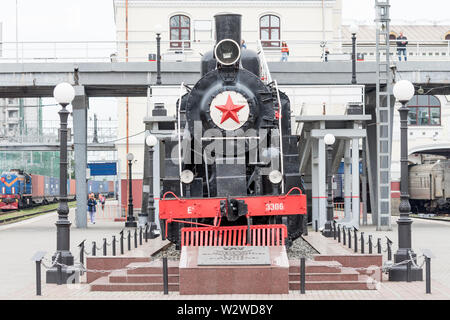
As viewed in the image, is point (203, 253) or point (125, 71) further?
point (125, 71)

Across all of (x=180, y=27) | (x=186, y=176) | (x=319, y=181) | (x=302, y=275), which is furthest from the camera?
(x=180, y=27)

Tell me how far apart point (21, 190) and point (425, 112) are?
29.6 metres

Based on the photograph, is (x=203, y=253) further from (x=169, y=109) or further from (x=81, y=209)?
(x=169, y=109)

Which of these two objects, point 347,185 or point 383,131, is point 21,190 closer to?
point 347,185

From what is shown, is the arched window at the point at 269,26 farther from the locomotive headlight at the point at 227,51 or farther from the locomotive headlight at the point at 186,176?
the locomotive headlight at the point at 186,176

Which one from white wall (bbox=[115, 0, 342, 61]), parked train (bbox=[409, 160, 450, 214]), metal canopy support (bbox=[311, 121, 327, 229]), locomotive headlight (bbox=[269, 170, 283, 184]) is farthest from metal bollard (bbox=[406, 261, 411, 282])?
parked train (bbox=[409, 160, 450, 214])

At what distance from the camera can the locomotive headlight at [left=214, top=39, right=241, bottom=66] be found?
46.7 feet

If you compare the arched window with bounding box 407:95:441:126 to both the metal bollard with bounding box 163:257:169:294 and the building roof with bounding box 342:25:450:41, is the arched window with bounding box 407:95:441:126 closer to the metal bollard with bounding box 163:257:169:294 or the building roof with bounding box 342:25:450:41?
the building roof with bounding box 342:25:450:41

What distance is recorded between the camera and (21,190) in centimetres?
5484

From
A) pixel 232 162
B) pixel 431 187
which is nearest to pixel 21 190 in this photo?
pixel 431 187
